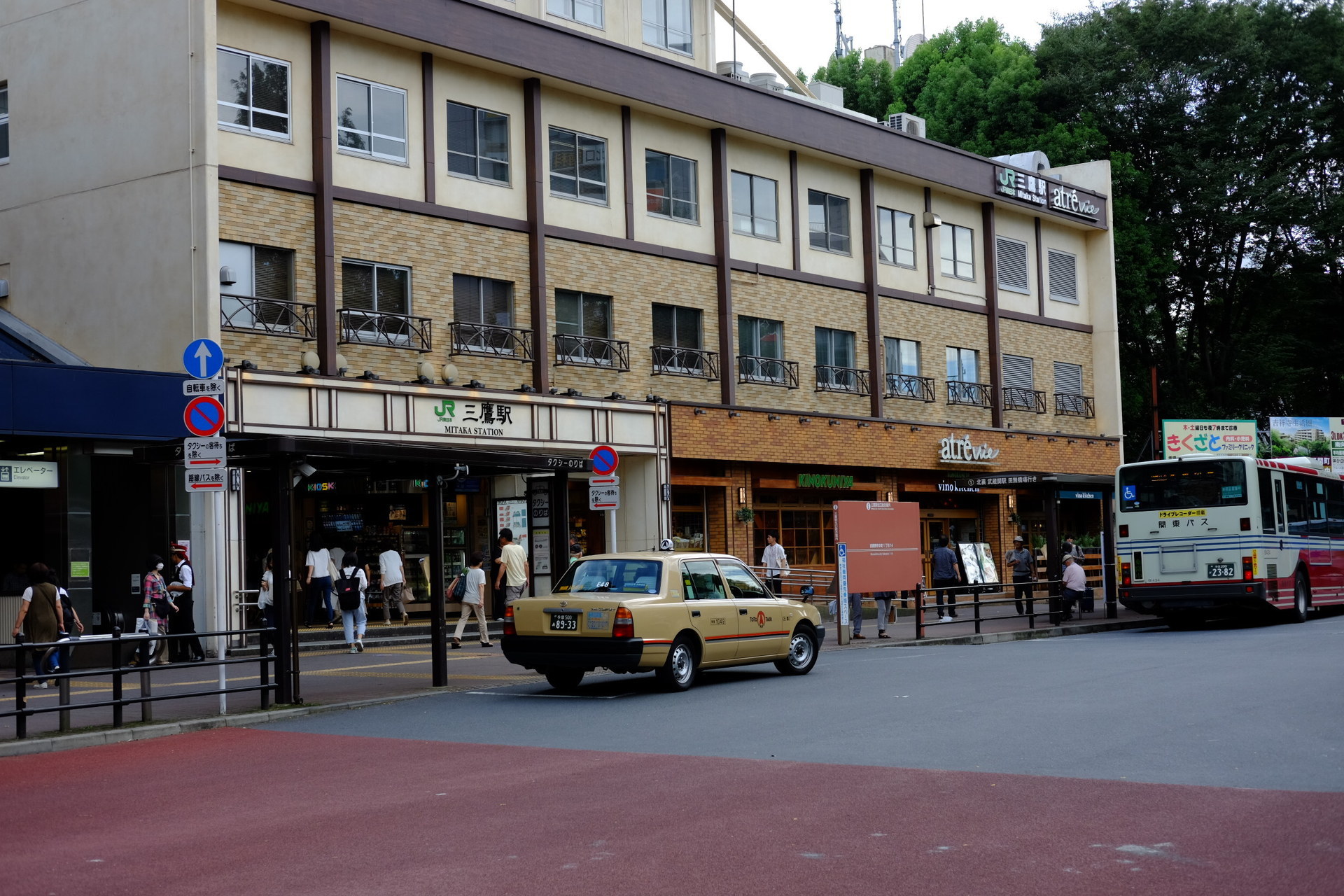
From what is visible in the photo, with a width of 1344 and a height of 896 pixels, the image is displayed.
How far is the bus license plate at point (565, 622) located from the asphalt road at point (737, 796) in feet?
2.72

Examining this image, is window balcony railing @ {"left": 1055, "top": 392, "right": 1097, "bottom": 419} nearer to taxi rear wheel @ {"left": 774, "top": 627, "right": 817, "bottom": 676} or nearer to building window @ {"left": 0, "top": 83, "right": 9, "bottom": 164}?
taxi rear wheel @ {"left": 774, "top": 627, "right": 817, "bottom": 676}

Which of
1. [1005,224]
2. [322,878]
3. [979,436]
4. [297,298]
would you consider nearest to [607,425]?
[297,298]

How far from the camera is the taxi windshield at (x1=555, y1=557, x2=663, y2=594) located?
16781 millimetres

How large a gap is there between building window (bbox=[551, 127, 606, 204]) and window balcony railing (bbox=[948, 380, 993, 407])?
13179 millimetres

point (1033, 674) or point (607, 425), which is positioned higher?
point (607, 425)

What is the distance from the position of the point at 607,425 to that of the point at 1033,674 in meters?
14.4

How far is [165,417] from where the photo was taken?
22984 millimetres

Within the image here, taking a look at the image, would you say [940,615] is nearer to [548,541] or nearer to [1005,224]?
[548,541]

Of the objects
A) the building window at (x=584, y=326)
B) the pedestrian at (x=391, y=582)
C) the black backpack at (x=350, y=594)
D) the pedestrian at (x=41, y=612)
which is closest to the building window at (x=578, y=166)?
the building window at (x=584, y=326)

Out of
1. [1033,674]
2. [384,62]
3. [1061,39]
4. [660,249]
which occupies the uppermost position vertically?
[1061,39]

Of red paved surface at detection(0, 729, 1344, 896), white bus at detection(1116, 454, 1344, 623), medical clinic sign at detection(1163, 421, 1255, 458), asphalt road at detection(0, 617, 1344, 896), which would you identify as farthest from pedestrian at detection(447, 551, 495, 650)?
medical clinic sign at detection(1163, 421, 1255, 458)

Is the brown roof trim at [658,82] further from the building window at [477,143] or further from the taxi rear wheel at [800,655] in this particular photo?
the taxi rear wheel at [800,655]

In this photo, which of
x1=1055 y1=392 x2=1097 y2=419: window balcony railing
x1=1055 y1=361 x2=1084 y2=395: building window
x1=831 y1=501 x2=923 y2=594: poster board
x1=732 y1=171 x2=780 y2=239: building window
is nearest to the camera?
x1=831 y1=501 x2=923 y2=594: poster board

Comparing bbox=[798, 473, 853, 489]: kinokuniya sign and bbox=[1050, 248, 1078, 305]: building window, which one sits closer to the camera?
bbox=[798, 473, 853, 489]: kinokuniya sign
